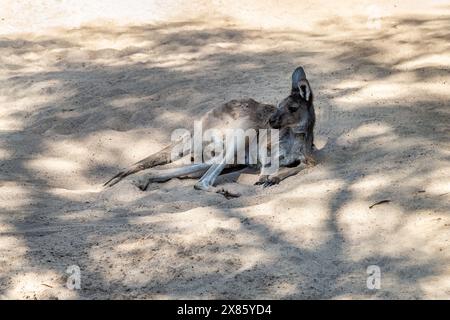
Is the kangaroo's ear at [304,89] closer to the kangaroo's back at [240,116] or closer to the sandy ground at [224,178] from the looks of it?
the kangaroo's back at [240,116]

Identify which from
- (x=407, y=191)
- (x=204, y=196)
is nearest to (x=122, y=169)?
(x=204, y=196)

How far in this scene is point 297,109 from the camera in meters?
5.82

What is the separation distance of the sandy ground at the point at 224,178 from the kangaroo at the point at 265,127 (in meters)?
0.12

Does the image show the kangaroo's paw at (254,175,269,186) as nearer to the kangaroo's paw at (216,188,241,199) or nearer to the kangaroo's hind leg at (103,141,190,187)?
the kangaroo's paw at (216,188,241,199)

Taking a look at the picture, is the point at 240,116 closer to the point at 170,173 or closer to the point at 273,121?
the point at 273,121

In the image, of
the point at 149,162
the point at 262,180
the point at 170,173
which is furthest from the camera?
the point at 149,162

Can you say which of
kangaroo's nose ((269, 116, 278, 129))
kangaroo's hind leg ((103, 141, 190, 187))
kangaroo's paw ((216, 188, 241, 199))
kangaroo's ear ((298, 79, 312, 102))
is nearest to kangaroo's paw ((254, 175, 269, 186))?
kangaroo's paw ((216, 188, 241, 199))

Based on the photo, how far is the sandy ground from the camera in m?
4.03

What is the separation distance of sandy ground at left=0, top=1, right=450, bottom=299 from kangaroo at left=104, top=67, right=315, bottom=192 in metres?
0.12

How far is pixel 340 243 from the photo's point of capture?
170 inches

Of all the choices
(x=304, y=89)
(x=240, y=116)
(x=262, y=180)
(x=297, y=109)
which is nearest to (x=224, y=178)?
(x=262, y=180)

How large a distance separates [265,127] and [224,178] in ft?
1.63

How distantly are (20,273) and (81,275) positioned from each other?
0.29 metres
